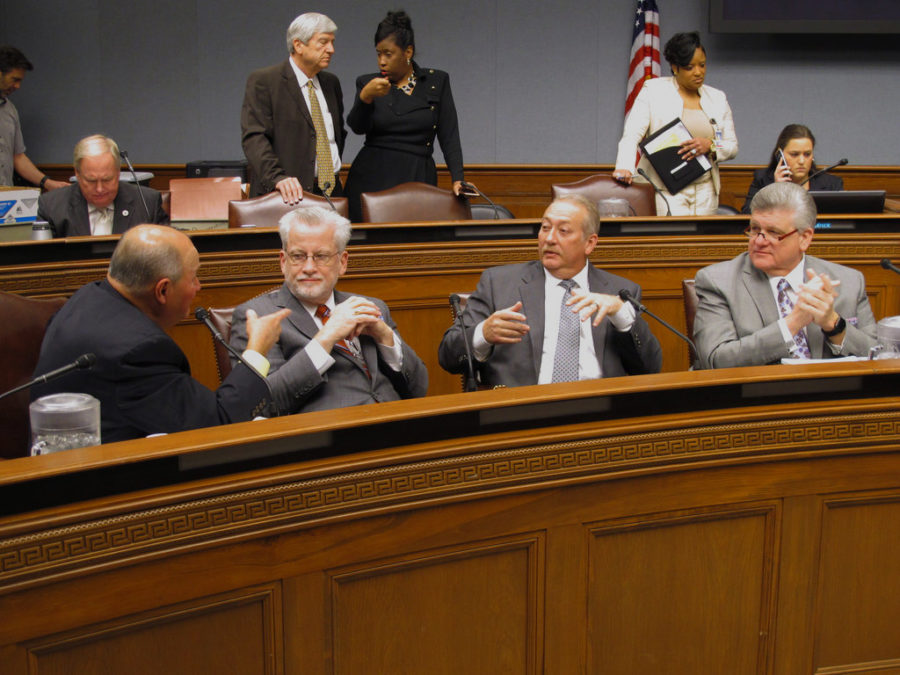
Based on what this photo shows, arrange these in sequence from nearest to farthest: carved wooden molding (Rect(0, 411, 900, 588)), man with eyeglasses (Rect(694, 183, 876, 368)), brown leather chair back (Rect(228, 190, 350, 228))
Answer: carved wooden molding (Rect(0, 411, 900, 588)), man with eyeglasses (Rect(694, 183, 876, 368)), brown leather chair back (Rect(228, 190, 350, 228))

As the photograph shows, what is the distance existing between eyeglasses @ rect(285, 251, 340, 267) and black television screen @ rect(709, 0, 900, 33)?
519cm

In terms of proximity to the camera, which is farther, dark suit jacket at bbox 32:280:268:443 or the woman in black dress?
the woman in black dress

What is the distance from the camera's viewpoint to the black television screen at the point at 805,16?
6.94m

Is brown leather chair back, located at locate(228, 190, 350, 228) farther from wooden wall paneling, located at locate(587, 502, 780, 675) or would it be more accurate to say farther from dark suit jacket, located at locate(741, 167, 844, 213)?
wooden wall paneling, located at locate(587, 502, 780, 675)

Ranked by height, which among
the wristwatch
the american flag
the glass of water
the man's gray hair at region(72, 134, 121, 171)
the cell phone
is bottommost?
the glass of water

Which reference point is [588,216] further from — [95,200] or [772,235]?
[95,200]

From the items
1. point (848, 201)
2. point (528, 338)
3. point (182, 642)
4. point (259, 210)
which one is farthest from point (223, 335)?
point (848, 201)

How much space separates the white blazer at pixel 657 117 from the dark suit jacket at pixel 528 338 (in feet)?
6.40

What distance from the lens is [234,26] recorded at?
6.92m

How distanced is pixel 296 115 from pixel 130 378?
2.39 m

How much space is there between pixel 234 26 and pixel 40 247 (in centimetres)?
416

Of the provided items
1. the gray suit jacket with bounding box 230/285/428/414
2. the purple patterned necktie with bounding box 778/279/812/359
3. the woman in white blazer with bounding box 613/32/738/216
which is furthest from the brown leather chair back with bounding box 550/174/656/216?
the gray suit jacket with bounding box 230/285/428/414

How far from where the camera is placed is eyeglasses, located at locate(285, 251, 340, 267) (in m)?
2.57

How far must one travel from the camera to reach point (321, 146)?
4.30 meters
